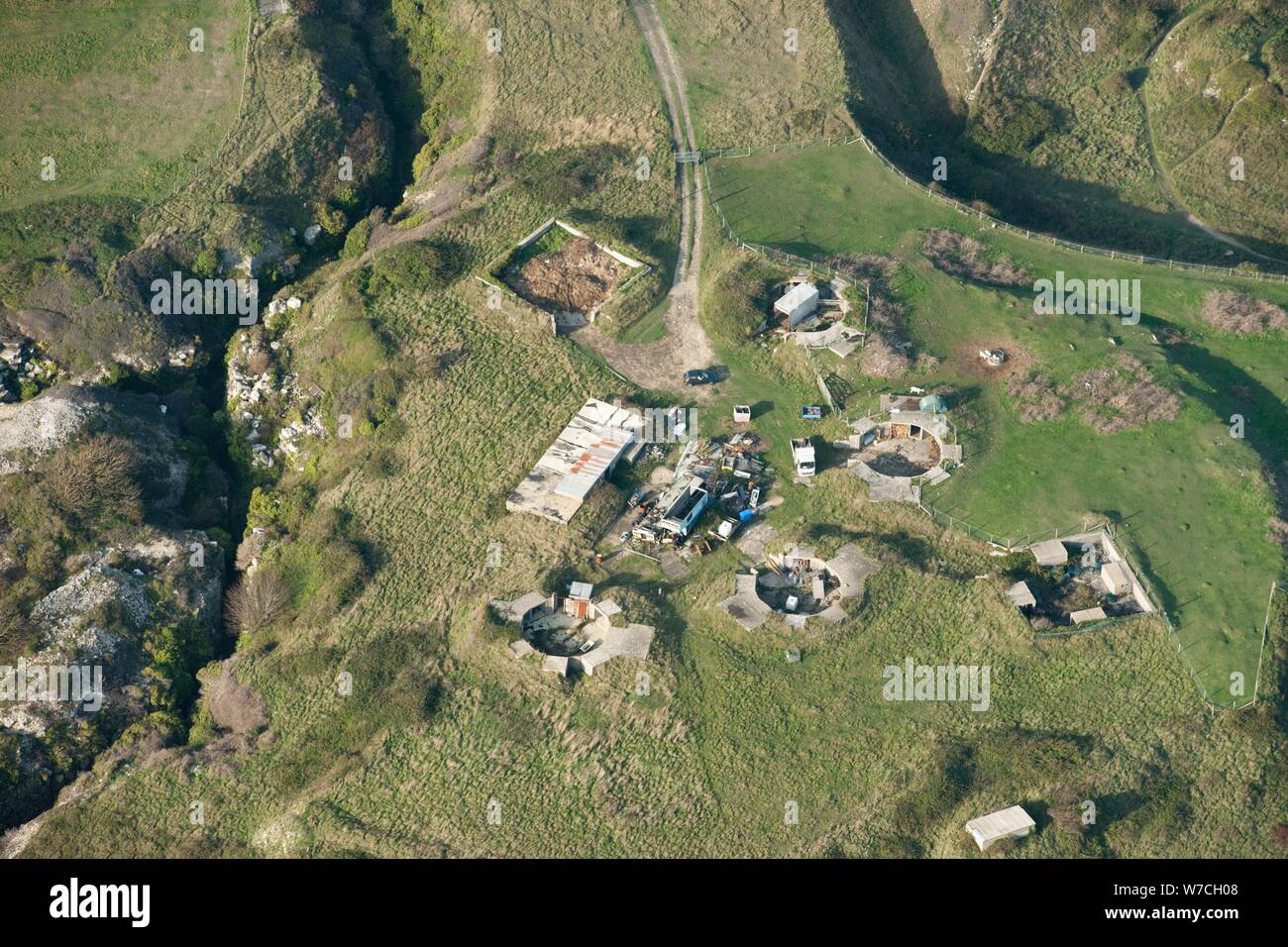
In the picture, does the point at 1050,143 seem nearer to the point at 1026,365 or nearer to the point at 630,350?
the point at 1026,365

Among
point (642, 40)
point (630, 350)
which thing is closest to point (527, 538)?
point (630, 350)

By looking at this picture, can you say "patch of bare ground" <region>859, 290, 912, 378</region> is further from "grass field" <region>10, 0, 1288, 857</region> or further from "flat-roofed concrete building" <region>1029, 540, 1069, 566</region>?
"flat-roofed concrete building" <region>1029, 540, 1069, 566</region>

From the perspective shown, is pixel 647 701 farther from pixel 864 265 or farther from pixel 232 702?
pixel 864 265

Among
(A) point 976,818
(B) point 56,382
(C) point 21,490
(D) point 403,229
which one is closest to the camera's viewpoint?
(A) point 976,818

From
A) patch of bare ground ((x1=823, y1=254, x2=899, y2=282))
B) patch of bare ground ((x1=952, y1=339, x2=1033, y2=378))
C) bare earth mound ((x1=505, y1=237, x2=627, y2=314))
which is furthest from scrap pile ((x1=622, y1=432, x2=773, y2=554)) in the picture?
patch of bare ground ((x1=823, y1=254, x2=899, y2=282))

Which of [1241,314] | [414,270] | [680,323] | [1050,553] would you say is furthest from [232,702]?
[1241,314]
